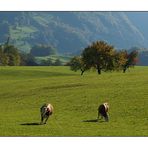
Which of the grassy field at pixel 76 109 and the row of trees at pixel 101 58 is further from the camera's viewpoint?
the row of trees at pixel 101 58

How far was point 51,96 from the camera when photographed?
5319cm

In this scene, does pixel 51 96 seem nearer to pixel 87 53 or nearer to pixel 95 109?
pixel 95 109

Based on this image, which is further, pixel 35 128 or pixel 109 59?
pixel 109 59

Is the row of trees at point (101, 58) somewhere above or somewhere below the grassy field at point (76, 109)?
above

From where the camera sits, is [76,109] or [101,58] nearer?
[76,109]

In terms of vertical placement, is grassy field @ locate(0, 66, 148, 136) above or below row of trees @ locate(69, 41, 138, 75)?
below

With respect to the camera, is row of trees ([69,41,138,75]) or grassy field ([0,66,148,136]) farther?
row of trees ([69,41,138,75])

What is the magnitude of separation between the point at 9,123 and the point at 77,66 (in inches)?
3500

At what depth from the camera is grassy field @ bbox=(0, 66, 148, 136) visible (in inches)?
1158

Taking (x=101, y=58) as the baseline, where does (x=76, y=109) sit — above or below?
below

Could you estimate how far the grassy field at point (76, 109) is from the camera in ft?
96.5

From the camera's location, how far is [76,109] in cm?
4194
